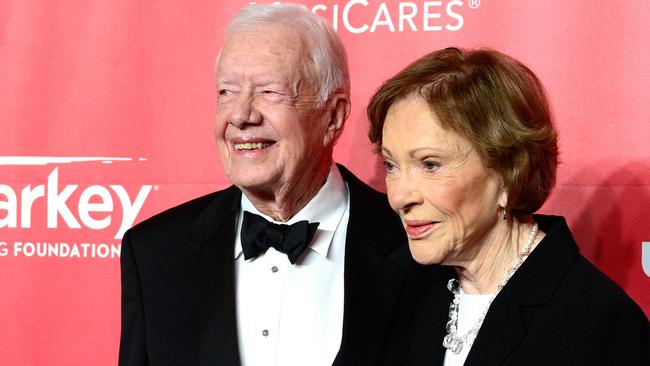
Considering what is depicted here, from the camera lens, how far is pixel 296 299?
204 centimetres

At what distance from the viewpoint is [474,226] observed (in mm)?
1679

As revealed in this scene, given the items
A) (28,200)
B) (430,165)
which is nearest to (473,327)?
(430,165)

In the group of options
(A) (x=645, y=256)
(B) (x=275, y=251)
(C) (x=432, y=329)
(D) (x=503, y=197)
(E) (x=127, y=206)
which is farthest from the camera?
(E) (x=127, y=206)

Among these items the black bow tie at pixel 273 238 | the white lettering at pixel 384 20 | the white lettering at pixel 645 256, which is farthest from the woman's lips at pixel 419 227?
the white lettering at pixel 384 20

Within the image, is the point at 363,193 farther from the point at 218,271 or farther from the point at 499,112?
the point at 499,112

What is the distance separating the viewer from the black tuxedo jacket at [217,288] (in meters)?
1.95

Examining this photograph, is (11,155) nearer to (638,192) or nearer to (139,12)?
(139,12)

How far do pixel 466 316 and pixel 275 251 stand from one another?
48 centimetres

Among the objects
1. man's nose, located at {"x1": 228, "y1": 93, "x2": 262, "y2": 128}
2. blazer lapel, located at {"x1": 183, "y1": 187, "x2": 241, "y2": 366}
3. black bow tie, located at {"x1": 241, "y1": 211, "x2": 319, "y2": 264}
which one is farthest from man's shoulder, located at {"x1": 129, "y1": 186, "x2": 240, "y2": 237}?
man's nose, located at {"x1": 228, "y1": 93, "x2": 262, "y2": 128}

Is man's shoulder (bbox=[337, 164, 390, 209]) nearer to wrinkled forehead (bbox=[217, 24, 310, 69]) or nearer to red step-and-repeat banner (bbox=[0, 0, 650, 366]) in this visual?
wrinkled forehead (bbox=[217, 24, 310, 69])

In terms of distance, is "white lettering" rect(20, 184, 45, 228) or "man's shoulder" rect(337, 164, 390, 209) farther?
"white lettering" rect(20, 184, 45, 228)

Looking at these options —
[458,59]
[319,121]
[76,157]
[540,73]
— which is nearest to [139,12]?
[76,157]

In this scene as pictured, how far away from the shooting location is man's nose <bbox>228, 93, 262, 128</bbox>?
1.96 metres

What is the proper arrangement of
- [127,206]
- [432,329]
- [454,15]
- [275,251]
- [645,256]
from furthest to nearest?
[127,206] < [454,15] < [645,256] < [275,251] < [432,329]
